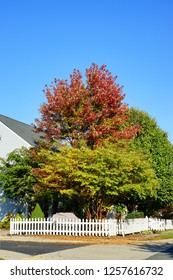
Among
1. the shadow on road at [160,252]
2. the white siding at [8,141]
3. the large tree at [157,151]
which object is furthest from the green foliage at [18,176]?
the shadow on road at [160,252]

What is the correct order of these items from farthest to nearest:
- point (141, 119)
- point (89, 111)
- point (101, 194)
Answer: point (141, 119) → point (89, 111) → point (101, 194)

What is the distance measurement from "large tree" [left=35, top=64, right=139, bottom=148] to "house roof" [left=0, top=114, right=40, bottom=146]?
406cm

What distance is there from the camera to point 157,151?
1284 inches

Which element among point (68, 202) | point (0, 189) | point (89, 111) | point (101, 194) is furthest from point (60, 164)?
point (0, 189)

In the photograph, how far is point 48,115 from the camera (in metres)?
28.0

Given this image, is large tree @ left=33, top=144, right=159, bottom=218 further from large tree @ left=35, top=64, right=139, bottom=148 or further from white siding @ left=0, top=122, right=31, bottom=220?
white siding @ left=0, top=122, right=31, bottom=220

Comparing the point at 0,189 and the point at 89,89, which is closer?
the point at 89,89

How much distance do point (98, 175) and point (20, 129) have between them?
12.8m

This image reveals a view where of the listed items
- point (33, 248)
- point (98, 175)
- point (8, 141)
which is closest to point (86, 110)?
point (98, 175)

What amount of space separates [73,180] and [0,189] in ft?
29.4

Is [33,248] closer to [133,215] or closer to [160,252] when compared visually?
[160,252]

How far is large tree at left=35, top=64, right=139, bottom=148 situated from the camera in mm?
26875

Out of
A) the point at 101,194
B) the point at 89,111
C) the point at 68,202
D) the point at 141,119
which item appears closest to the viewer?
the point at 101,194

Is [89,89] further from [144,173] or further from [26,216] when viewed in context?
[26,216]
